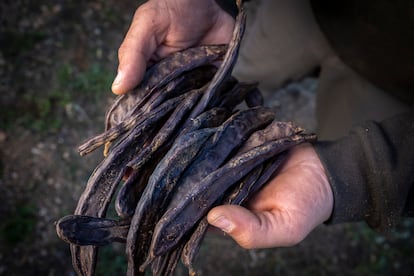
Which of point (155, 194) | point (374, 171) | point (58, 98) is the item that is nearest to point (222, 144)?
point (155, 194)

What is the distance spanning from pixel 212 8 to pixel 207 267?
4.85ft

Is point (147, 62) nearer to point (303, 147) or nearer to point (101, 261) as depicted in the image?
point (303, 147)

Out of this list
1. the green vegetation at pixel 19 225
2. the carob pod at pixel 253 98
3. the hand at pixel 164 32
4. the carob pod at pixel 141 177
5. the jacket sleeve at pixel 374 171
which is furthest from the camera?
the green vegetation at pixel 19 225

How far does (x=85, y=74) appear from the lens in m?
3.03

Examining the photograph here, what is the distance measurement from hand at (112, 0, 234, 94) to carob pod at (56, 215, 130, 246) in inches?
18.6

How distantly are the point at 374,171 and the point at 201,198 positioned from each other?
0.58m

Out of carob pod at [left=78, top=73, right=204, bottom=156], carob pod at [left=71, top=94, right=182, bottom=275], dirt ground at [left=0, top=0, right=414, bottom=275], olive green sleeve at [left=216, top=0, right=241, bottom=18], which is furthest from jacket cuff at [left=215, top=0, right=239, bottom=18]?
dirt ground at [left=0, top=0, right=414, bottom=275]

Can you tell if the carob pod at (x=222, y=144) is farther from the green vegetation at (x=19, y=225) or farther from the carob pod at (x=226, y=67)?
the green vegetation at (x=19, y=225)

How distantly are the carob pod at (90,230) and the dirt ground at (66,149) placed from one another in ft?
4.12

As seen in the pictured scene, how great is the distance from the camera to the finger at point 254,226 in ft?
4.29

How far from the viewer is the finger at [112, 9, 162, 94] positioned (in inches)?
62.2

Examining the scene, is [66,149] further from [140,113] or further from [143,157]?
[143,157]

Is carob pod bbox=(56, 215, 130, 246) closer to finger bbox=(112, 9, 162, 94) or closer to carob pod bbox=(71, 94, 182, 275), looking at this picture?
carob pod bbox=(71, 94, 182, 275)

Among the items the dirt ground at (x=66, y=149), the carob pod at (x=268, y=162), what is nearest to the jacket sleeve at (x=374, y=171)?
the carob pod at (x=268, y=162)
